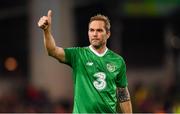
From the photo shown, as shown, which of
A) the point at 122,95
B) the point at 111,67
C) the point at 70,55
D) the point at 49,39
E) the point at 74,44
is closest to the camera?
→ the point at 49,39

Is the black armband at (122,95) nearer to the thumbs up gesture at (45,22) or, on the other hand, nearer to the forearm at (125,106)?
the forearm at (125,106)

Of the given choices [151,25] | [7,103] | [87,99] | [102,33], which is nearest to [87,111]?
[87,99]

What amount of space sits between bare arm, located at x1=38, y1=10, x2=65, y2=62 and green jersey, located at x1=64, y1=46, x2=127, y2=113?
12cm

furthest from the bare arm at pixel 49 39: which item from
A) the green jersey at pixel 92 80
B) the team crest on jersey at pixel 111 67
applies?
the team crest on jersey at pixel 111 67

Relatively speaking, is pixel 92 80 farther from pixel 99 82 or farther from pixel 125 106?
pixel 125 106

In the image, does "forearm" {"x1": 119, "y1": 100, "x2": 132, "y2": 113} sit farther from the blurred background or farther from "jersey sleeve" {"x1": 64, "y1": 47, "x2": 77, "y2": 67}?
the blurred background

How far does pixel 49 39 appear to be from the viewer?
39.3 feet

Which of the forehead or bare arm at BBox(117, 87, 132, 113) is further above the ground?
the forehead

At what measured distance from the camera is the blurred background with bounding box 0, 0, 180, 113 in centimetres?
2689

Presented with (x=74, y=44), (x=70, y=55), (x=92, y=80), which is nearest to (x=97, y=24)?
(x=70, y=55)

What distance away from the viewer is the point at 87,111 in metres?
12.3

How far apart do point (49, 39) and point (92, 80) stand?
2.57 ft

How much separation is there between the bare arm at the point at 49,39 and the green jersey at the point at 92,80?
0.38ft

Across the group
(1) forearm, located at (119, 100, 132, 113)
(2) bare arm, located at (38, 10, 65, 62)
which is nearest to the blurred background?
(1) forearm, located at (119, 100, 132, 113)
